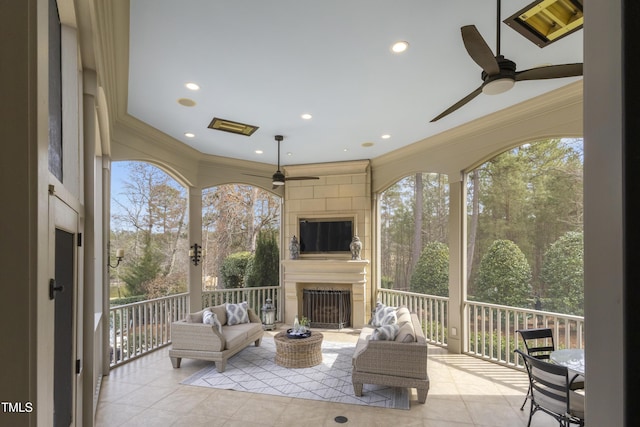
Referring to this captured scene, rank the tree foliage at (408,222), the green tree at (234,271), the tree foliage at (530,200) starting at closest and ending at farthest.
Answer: the tree foliage at (530,200), the tree foliage at (408,222), the green tree at (234,271)

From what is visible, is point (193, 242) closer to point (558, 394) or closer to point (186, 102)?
point (186, 102)

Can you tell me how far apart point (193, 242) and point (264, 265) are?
230cm

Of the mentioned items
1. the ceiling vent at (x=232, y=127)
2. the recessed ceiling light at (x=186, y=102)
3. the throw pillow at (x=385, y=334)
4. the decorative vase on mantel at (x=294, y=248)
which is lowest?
the throw pillow at (x=385, y=334)

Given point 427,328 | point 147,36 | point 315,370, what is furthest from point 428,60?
point 427,328

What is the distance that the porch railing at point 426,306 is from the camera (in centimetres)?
581

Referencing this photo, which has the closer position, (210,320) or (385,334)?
(385,334)

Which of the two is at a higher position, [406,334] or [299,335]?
[406,334]

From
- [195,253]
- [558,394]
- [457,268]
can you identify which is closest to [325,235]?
[195,253]

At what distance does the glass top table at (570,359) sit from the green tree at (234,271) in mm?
6914

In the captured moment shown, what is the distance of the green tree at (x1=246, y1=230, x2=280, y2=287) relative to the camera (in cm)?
830

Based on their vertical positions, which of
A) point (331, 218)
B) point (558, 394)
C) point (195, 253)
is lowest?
point (558, 394)

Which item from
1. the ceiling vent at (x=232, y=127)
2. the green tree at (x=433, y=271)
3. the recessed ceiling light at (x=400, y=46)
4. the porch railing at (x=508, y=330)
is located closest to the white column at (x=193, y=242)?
the ceiling vent at (x=232, y=127)

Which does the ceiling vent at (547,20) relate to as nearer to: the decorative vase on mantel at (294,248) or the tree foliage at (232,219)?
the decorative vase on mantel at (294,248)

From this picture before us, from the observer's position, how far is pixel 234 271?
881 centimetres
